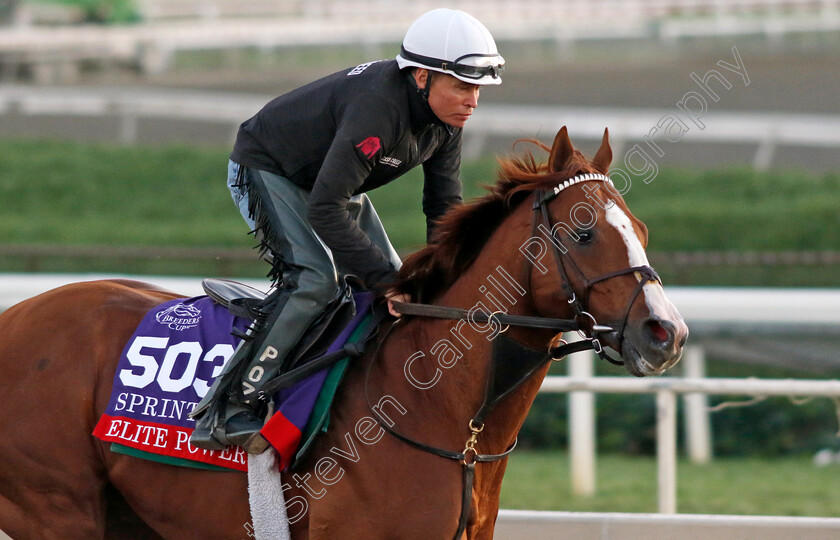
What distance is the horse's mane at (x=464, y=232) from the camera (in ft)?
10.9

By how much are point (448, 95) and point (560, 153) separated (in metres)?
0.41

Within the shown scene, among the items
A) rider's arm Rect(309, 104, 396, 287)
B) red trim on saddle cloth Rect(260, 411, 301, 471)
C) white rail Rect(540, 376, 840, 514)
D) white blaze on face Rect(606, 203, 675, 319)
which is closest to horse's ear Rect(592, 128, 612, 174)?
white blaze on face Rect(606, 203, 675, 319)

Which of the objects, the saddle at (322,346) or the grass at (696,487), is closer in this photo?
the saddle at (322,346)

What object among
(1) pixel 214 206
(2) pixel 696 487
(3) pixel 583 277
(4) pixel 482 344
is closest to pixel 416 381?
(4) pixel 482 344

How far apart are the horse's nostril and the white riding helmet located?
96 cm

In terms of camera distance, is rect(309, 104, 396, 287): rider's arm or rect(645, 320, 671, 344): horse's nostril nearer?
rect(645, 320, 671, 344): horse's nostril

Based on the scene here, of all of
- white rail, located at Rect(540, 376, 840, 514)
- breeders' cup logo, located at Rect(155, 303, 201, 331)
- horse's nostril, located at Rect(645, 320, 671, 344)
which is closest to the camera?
horse's nostril, located at Rect(645, 320, 671, 344)

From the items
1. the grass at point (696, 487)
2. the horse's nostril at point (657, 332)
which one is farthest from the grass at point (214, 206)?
the horse's nostril at point (657, 332)

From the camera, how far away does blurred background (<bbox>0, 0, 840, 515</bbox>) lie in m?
7.14

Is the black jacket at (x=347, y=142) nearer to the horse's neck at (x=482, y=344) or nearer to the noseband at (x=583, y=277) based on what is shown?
the horse's neck at (x=482, y=344)

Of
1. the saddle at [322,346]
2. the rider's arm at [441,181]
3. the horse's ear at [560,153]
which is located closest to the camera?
the horse's ear at [560,153]

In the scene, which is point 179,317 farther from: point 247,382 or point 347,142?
point 347,142

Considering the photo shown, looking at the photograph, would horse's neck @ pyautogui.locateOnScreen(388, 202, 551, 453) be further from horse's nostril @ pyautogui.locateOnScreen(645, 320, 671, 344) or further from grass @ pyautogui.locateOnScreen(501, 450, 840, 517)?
grass @ pyautogui.locateOnScreen(501, 450, 840, 517)

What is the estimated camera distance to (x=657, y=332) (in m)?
2.87
